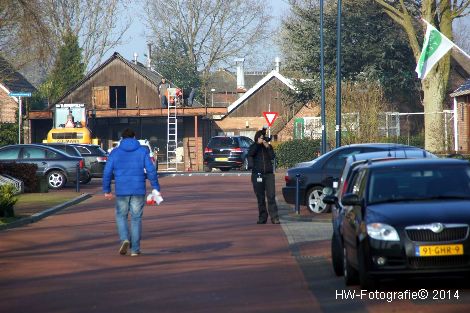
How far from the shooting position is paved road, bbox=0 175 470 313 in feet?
34.9

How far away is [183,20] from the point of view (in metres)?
74.6

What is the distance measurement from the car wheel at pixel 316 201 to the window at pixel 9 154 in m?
15.4

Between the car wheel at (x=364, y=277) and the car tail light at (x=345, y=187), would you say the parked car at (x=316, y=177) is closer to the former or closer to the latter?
the car tail light at (x=345, y=187)

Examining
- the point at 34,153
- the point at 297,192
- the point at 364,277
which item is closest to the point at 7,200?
the point at 297,192

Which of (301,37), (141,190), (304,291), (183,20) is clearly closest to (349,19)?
(301,37)

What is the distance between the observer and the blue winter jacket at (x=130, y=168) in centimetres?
1514

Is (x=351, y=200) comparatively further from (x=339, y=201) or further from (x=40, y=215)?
(x=40, y=215)

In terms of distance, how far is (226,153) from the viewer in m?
48.8

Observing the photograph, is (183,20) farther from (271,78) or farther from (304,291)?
(304,291)

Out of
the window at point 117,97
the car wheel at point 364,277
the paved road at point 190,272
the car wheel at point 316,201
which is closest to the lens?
the paved road at point 190,272

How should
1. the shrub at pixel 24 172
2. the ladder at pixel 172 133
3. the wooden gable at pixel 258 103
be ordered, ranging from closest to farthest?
the shrub at pixel 24 172, the ladder at pixel 172 133, the wooden gable at pixel 258 103

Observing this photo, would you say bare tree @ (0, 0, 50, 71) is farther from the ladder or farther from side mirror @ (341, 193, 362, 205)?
the ladder

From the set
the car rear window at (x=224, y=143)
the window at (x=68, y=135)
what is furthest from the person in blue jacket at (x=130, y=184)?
the window at (x=68, y=135)

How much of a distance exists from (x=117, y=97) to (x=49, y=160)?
32.1 metres
